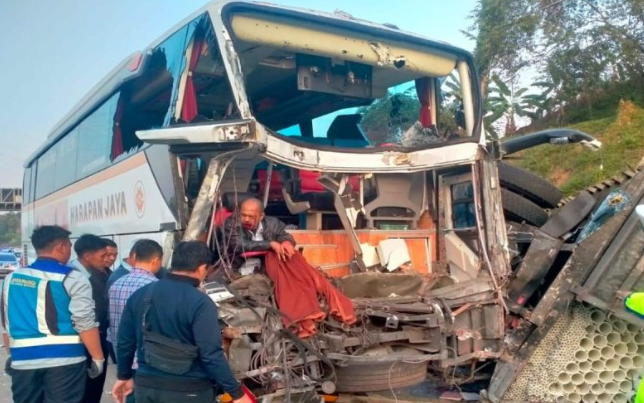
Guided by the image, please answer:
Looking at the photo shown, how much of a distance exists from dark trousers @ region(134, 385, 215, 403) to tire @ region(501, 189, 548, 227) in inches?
173

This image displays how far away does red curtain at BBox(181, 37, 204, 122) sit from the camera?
466 centimetres

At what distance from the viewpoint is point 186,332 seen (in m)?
3.01

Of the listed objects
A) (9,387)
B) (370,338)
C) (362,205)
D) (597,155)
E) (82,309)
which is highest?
(597,155)

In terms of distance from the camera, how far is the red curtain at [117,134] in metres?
6.48

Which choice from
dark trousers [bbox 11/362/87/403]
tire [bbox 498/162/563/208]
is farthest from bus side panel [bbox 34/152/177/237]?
tire [bbox 498/162/563/208]

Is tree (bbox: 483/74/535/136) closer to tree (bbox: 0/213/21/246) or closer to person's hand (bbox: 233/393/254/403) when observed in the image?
person's hand (bbox: 233/393/254/403)

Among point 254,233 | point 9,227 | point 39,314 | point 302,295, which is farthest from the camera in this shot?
point 9,227

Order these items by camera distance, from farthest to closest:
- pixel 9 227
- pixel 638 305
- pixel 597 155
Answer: pixel 9 227 → pixel 597 155 → pixel 638 305

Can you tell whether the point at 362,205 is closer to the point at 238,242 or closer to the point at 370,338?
the point at 238,242

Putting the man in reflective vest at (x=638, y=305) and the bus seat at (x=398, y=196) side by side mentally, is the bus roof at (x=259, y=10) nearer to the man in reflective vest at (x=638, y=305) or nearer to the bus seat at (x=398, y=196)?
the bus seat at (x=398, y=196)

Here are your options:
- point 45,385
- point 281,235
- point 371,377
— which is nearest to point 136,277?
point 45,385

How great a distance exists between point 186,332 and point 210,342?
14 centimetres

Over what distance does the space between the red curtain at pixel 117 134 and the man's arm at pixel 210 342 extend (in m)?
3.91

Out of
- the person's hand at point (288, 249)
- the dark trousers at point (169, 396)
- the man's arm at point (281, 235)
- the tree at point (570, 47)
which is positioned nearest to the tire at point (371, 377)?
the person's hand at point (288, 249)
